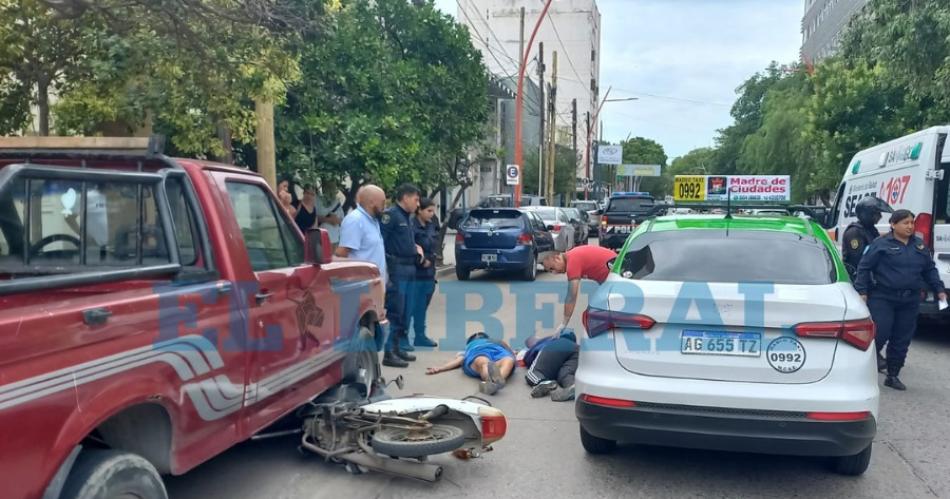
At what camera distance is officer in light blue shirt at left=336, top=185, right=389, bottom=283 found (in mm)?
7121

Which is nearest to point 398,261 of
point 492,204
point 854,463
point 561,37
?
point 854,463

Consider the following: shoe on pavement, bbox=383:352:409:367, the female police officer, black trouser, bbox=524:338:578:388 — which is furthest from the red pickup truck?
the female police officer

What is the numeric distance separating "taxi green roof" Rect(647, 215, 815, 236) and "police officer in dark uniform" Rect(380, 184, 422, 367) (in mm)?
3016

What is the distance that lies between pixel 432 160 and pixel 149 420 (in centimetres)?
1093

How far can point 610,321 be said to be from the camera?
441cm

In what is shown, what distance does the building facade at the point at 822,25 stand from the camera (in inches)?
2111

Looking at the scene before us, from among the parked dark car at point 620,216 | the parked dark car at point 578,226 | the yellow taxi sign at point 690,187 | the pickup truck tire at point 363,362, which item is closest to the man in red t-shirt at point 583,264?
the pickup truck tire at point 363,362

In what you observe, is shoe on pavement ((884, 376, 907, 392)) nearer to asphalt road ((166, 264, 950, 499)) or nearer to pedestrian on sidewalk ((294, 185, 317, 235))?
asphalt road ((166, 264, 950, 499))

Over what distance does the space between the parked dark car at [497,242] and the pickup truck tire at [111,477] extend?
38.9 ft

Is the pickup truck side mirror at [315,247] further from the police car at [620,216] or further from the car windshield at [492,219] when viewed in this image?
the police car at [620,216]

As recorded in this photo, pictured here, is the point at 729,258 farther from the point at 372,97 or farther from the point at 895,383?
the point at 372,97

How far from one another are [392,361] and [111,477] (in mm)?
4860

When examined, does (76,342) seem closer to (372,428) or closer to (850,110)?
(372,428)

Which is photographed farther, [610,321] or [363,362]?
[363,362]
